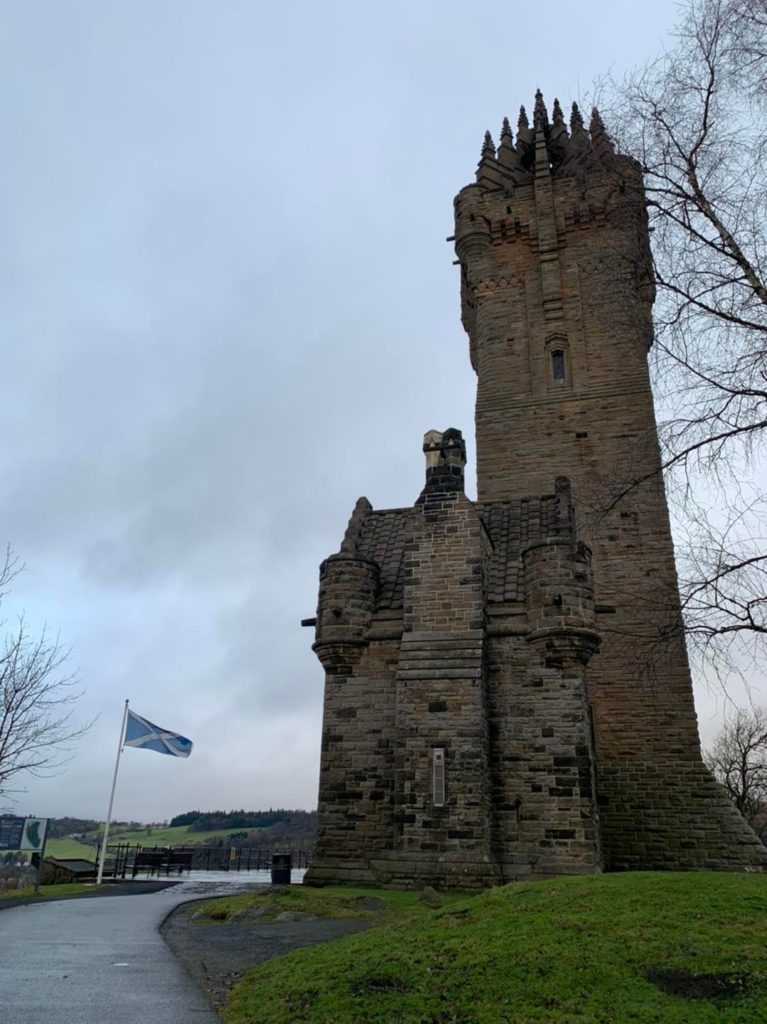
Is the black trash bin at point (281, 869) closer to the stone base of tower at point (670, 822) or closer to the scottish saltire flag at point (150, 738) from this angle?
the scottish saltire flag at point (150, 738)

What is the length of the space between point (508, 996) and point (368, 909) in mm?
6039

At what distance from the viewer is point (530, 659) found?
15.1 metres

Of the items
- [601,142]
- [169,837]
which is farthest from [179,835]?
[601,142]

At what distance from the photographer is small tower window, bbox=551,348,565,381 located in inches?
1020

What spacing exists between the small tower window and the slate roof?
859cm

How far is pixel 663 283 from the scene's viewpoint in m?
10.5

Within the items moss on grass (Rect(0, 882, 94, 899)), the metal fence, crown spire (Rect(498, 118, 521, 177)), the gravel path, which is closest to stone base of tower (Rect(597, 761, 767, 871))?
the metal fence

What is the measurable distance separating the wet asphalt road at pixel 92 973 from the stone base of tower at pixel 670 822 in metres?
11.7

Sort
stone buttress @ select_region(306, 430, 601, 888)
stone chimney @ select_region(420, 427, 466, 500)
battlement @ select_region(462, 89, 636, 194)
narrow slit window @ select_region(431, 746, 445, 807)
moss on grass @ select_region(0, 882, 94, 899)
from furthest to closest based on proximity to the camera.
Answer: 1. battlement @ select_region(462, 89, 636, 194)
2. stone chimney @ select_region(420, 427, 466, 500)
3. moss on grass @ select_region(0, 882, 94, 899)
4. narrow slit window @ select_region(431, 746, 445, 807)
5. stone buttress @ select_region(306, 430, 601, 888)

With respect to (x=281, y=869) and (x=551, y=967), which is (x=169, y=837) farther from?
(x=551, y=967)

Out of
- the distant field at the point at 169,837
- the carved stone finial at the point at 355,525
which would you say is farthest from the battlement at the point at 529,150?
the distant field at the point at 169,837

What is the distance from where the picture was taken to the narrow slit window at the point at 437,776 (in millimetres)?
13898

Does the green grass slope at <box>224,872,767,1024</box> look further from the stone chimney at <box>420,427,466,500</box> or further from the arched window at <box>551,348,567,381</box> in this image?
the arched window at <box>551,348,567,381</box>

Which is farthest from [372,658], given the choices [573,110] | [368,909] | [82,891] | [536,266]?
[573,110]
